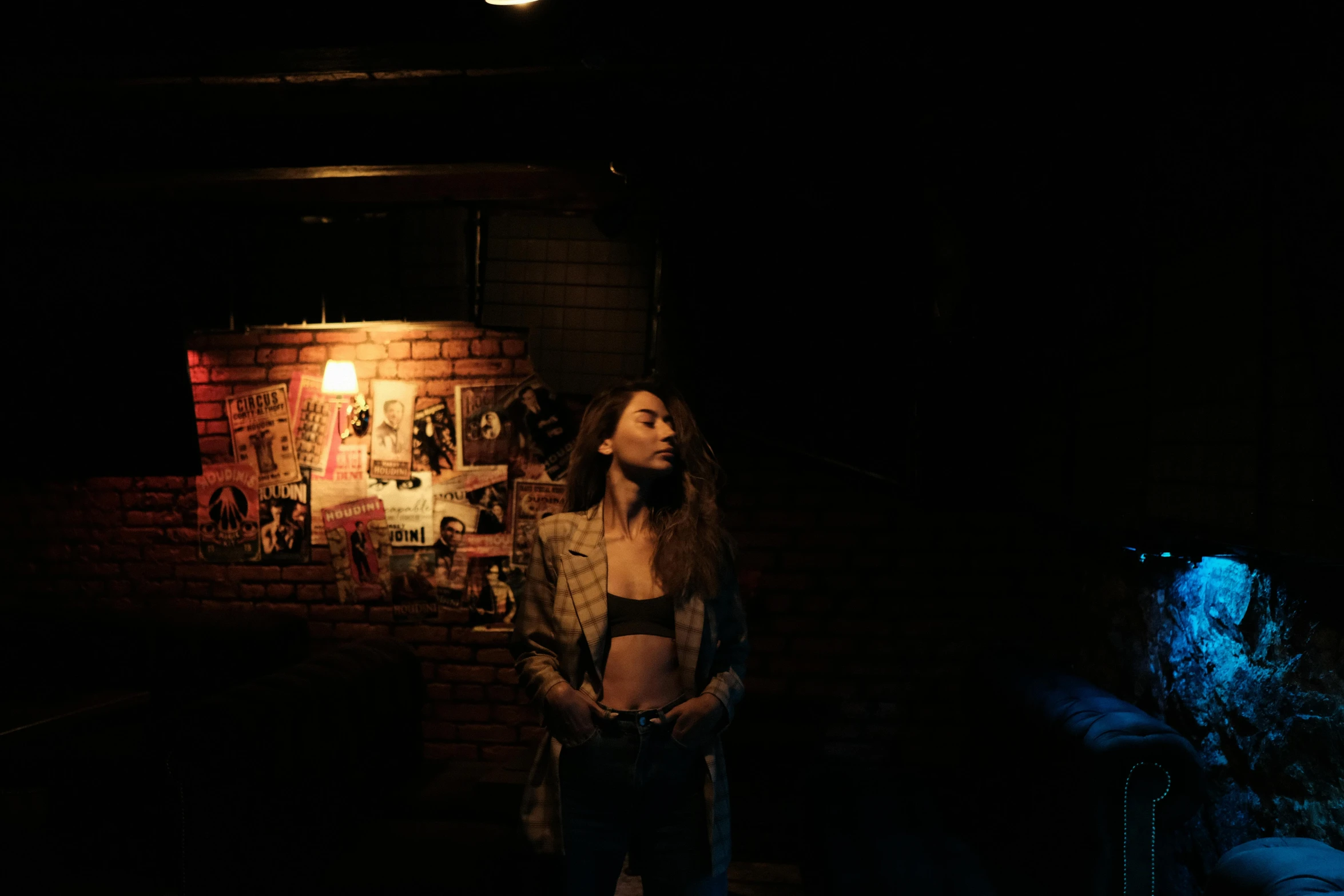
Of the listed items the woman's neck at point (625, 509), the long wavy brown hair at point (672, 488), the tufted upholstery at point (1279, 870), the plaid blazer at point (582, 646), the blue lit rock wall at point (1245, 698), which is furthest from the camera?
the woman's neck at point (625, 509)

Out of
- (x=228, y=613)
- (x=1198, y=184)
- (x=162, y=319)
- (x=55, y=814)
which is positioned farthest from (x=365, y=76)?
(x=55, y=814)

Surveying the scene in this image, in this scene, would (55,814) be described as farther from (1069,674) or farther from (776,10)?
(776,10)

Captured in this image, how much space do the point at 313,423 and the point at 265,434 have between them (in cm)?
27

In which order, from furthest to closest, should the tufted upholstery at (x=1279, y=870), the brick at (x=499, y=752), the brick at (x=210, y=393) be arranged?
1. the brick at (x=210, y=393)
2. the brick at (x=499, y=752)
3. the tufted upholstery at (x=1279, y=870)

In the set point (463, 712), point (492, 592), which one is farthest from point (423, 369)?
point (463, 712)

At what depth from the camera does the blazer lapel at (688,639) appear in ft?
6.81

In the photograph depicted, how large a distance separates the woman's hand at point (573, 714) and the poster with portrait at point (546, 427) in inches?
84.5

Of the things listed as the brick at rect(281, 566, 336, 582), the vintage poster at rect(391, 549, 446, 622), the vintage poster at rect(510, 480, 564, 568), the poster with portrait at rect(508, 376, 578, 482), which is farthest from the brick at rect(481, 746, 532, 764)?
the poster with portrait at rect(508, 376, 578, 482)

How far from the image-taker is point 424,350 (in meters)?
4.17

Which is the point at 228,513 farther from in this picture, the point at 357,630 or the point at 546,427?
the point at 546,427

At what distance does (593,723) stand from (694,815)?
13.8 inches

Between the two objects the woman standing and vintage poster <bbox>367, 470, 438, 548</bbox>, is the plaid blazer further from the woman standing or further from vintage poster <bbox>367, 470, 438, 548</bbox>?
vintage poster <bbox>367, 470, 438, 548</bbox>

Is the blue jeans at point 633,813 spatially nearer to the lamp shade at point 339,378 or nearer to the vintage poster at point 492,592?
the vintage poster at point 492,592

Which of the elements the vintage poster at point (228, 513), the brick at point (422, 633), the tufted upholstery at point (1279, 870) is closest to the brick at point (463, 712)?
the brick at point (422, 633)
